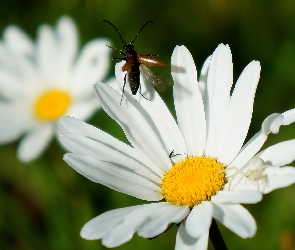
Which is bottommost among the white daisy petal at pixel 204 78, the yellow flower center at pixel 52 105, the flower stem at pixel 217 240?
the flower stem at pixel 217 240

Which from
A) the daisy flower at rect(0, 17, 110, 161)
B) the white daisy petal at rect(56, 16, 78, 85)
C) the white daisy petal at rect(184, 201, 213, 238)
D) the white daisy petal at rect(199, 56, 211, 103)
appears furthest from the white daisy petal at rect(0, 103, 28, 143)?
the white daisy petal at rect(184, 201, 213, 238)

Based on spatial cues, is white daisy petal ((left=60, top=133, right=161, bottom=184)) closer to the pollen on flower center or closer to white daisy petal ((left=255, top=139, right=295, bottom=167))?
the pollen on flower center

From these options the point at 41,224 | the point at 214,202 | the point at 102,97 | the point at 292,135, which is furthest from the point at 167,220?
the point at 41,224

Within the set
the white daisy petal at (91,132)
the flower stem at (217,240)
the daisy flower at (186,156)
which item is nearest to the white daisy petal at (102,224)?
the daisy flower at (186,156)

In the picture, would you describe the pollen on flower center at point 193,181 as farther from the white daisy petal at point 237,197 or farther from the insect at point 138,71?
the insect at point 138,71

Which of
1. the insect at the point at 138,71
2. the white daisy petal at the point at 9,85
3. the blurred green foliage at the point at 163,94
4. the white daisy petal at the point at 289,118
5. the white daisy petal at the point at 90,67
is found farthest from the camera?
the white daisy petal at the point at 9,85

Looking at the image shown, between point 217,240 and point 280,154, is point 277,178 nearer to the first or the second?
point 280,154

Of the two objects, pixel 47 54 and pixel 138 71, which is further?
pixel 47 54

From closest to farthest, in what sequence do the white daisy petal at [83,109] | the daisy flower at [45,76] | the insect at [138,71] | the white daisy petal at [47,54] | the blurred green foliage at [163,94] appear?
the insect at [138,71] < the blurred green foliage at [163,94] < the white daisy petal at [83,109] < the daisy flower at [45,76] < the white daisy petal at [47,54]

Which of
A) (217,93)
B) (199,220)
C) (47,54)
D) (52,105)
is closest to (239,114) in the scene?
(217,93)
